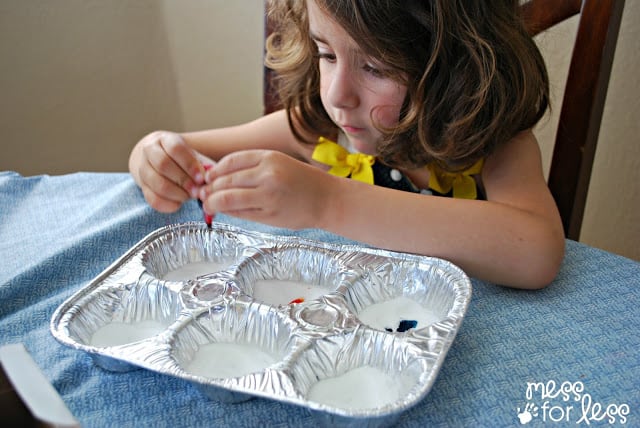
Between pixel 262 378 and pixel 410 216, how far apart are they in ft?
1.05

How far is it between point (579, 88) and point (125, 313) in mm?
799

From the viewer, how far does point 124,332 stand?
0.62 meters

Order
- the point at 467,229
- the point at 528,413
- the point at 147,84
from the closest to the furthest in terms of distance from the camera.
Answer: the point at 528,413, the point at 467,229, the point at 147,84

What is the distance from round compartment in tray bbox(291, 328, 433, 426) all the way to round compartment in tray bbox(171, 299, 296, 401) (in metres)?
0.03

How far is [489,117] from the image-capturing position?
80 cm

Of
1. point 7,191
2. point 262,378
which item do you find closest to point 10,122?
point 7,191

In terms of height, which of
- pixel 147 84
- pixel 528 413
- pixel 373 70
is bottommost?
pixel 147 84

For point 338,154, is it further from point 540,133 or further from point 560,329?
point 540,133

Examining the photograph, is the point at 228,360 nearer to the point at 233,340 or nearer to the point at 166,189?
the point at 233,340

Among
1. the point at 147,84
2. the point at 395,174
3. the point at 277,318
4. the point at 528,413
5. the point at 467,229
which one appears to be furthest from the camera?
the point at 147,84

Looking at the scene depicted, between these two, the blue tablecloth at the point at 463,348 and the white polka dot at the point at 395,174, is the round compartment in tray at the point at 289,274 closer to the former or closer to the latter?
the blue tablecloth at the point at 463,348

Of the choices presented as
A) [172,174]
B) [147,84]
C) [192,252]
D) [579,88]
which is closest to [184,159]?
[172,174]

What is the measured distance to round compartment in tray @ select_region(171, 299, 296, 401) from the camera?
560 millimetres

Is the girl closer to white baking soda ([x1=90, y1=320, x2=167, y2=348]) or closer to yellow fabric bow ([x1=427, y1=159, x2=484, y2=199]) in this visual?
yellow fabric bow ([x1=427, y1=159, x2=484, y2=199])
